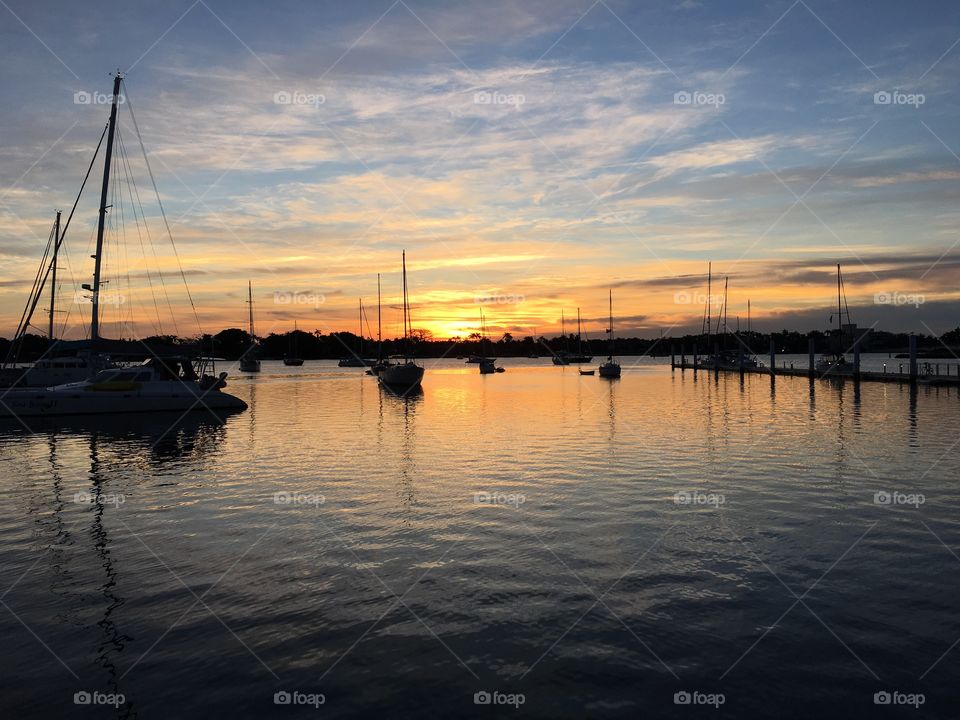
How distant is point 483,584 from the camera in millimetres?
11945

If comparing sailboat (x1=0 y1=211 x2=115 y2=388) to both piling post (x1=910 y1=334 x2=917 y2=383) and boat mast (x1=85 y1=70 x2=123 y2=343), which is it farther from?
piling post (x1=910 y1=334 x2=917 y2=383)

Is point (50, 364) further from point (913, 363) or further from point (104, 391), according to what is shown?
point (913, 363)

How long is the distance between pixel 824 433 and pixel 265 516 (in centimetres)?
2689

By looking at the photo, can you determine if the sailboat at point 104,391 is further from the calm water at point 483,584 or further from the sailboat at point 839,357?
the sailboat at point 839,357

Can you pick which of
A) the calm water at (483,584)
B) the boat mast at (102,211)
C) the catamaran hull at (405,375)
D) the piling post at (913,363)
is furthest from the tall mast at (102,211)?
the piling post at (913,363)

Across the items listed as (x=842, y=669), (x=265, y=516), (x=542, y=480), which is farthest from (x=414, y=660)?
(x=542, y=480)

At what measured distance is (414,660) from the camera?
29.8 ft

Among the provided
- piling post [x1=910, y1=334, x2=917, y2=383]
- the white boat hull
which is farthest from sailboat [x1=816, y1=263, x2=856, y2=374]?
the white boat hull

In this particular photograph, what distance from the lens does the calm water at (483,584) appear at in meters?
8.37

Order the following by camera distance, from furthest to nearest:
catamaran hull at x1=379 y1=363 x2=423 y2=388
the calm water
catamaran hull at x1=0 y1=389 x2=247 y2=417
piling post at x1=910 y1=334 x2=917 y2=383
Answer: catamaran hull at x1=379 y1=363 x2=423 y2=388 → piling post at x1=910 y1=334 x2=917 y2=383 → catamaran hull at x1=0 y1=389 x2=247 y2=417 → the calm water

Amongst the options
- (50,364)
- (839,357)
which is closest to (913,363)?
(839,357)

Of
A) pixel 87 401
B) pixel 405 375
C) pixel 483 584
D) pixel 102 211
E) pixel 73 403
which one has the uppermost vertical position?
pixel 102 211

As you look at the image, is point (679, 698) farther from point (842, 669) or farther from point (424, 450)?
point (424, 450)

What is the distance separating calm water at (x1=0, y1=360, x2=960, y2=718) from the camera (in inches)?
329
